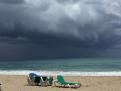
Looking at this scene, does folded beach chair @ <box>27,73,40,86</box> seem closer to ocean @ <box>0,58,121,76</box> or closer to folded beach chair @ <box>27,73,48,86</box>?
folded beach chair @ <box>27,73,48,86</box>

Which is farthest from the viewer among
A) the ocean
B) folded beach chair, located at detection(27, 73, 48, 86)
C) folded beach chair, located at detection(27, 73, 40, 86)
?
the ocean

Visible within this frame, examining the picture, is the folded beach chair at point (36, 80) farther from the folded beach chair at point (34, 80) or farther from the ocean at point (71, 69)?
the ocean at point (71, 69)

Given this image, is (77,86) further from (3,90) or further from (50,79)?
(3,90)

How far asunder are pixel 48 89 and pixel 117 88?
407 cm

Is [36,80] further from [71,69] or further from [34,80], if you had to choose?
[71,69]

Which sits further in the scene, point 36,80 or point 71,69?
point 71,69

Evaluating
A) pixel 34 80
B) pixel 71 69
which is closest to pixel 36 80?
pixel 34 80

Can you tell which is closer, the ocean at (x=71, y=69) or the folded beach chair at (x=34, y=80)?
the folded beach chair at (x=34, y=80)

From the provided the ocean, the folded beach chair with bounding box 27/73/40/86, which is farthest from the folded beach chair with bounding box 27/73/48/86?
the ocean

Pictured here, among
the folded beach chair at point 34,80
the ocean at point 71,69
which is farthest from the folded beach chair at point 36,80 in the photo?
the ocean at point 71,69

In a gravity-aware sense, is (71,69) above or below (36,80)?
above

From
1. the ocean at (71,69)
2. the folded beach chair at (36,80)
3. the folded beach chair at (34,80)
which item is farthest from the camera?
the ocean at (71,69)

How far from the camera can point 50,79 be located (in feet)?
72.2

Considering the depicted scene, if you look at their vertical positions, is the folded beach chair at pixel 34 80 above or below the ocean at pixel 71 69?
below
